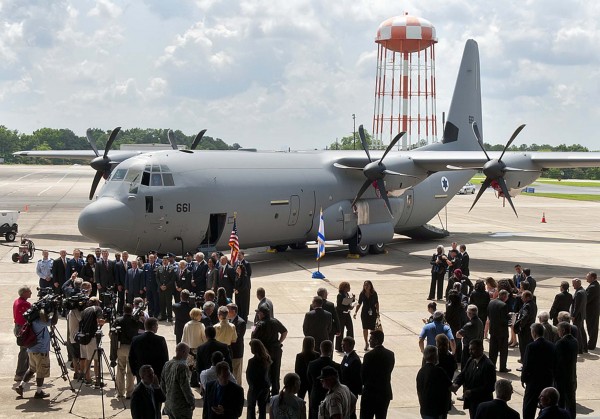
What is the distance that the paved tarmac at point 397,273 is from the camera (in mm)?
11484

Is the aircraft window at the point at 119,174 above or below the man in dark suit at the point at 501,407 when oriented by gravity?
above

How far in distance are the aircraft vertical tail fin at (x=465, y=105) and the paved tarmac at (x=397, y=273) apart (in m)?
4.43

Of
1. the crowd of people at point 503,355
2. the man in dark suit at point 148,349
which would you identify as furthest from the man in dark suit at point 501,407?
the man in dark suit at point 148,349

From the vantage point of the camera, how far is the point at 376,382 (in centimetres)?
948

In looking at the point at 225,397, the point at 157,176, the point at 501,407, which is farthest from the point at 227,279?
the point at 501,407

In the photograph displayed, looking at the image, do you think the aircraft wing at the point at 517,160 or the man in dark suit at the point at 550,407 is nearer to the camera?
the man in dark suit at the point at 550,407

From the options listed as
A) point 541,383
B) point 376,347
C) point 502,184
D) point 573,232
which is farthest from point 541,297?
point 573,232

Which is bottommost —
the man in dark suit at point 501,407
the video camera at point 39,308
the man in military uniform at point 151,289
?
the man in military uniform at point 151,289

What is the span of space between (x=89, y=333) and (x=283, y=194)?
14.6 metres

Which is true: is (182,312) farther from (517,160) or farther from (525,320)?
(517,160)

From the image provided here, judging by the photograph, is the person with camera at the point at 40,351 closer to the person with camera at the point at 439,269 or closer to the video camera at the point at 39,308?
the video camera at the point at 39,308

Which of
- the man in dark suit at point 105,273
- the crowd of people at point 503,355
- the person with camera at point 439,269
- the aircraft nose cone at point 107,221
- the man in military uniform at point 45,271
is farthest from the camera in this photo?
the aircraft nose cone at point 107,221

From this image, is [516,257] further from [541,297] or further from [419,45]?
[419,45]

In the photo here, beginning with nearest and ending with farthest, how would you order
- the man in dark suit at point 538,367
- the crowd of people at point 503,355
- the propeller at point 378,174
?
the crowd of people at point 503,355, the man in dark suit at point 538,367, the propeller at point 378,174
